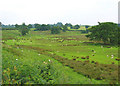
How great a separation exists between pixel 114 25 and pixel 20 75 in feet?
160

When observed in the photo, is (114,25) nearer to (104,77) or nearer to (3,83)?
(104,77)

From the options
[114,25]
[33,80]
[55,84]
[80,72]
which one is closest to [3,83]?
[33,80]

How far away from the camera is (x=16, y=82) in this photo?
11.2m

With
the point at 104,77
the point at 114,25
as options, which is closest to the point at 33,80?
the point at 104,77

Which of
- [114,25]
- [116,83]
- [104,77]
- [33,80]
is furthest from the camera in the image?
[114,25]

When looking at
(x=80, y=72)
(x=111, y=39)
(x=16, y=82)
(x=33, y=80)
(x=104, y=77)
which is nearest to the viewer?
(x=16, y=82)

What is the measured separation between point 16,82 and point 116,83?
1032 cm

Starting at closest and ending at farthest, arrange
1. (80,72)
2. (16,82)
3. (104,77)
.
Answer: (16,82)
(104,77)
(80,72)

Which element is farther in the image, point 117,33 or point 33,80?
point 117,33

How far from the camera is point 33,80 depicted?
1214 centimetres

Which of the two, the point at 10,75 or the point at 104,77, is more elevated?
the point at 10,75

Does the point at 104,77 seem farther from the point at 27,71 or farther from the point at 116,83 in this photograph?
the point at 27,71

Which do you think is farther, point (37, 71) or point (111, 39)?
point (111, 39)

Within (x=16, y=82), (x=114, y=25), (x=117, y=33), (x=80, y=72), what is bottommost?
(x=80, y=72)
